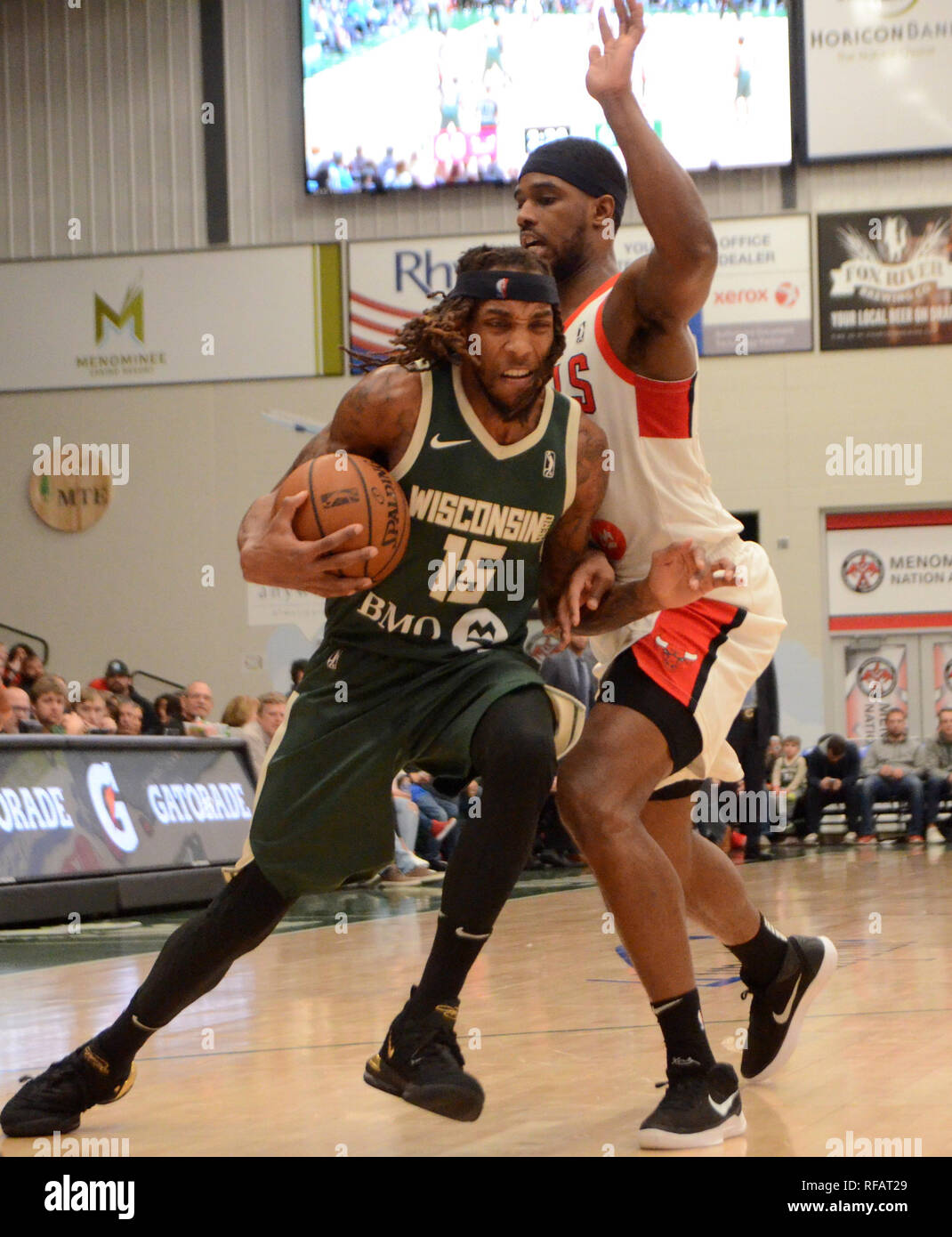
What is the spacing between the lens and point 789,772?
14.1 metres

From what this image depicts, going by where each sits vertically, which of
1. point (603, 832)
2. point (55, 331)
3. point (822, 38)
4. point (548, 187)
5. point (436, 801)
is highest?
point (822, 38)

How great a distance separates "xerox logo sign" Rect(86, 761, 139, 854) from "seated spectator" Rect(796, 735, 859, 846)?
7621 mm

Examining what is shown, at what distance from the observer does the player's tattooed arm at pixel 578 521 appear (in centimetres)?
300

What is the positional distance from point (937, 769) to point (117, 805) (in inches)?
335

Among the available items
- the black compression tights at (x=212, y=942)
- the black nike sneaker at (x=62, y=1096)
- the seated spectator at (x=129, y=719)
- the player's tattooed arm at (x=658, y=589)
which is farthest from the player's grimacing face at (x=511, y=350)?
the seated spectator at (x=129, y=719)

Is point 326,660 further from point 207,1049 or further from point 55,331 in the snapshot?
point 55,331

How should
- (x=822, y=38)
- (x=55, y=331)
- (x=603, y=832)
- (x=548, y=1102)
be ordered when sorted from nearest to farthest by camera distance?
(x=603, y=832), (x=548, y=1102), (x=822, y=38), (x=55, y=331)

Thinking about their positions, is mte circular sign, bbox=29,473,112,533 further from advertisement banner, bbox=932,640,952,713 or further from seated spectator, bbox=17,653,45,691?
advertisement banner, bbox=932,640,952,713

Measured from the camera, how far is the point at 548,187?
3.33 meters

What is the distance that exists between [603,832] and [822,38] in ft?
49.2

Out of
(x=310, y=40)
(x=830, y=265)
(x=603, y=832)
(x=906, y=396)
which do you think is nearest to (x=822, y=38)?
(x=830, y=265)

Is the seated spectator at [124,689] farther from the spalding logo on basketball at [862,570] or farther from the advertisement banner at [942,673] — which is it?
the advertisement banner at [942,673]

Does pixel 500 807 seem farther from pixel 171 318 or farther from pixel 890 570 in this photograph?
pixel 171 318

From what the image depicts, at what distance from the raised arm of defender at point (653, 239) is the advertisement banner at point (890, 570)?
531 inches
